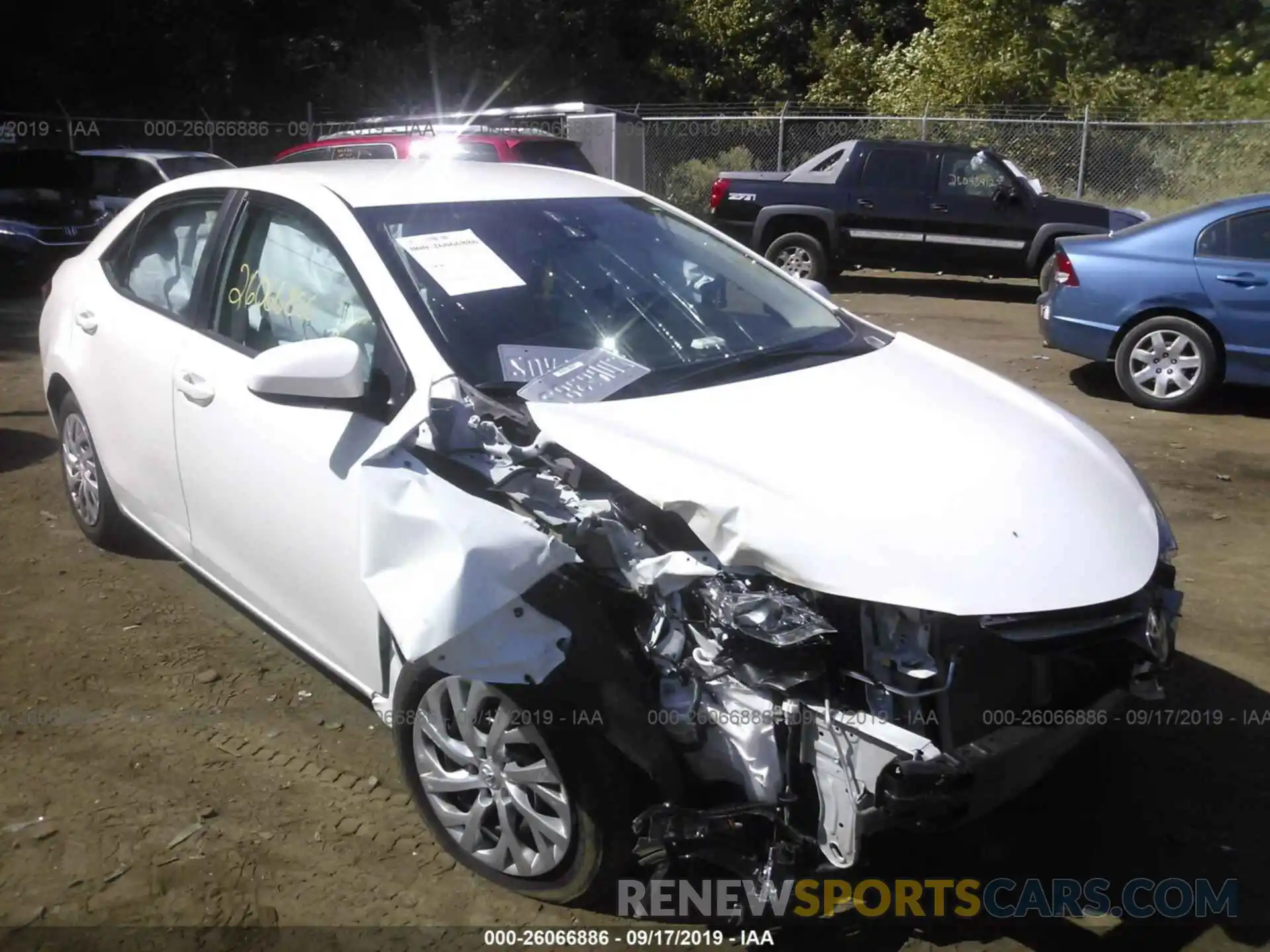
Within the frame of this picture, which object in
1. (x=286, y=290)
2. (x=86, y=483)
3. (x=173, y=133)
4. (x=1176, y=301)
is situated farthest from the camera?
(x=173, y=133)

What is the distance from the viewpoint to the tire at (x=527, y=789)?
2.72 m

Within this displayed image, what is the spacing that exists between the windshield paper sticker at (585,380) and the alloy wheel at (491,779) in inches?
30.5

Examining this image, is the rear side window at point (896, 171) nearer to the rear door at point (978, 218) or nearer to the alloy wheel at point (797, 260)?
the rear door at point (978, 218)

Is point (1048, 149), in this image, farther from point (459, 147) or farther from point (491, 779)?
point (491, 779)

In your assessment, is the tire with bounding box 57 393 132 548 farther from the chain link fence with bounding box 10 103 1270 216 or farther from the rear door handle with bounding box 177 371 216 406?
the chain link fence with bounding box 10 103 1270 216

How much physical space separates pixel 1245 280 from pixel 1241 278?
0.09ft

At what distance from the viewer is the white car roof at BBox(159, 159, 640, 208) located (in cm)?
377

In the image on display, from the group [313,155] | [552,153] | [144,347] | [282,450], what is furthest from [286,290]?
[313,155]

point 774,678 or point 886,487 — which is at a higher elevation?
point 886,487

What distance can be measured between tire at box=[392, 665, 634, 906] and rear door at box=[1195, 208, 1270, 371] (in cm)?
645

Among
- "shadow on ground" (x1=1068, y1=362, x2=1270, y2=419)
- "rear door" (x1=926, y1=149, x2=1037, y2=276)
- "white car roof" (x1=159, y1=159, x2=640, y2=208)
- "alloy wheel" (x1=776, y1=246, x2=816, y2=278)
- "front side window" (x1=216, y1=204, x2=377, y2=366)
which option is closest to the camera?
"front side window" (x1=216, y1=204, x2=377, y2=366)

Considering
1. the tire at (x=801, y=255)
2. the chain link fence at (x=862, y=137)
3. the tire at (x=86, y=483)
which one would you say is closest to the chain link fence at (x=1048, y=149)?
the chain link fence at (x=862, y=137)

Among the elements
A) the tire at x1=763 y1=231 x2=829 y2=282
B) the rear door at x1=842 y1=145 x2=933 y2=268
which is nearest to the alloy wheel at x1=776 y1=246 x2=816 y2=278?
the tire at x1=763 y1=231 x2=829 y2=282

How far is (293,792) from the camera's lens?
11.6 feet
